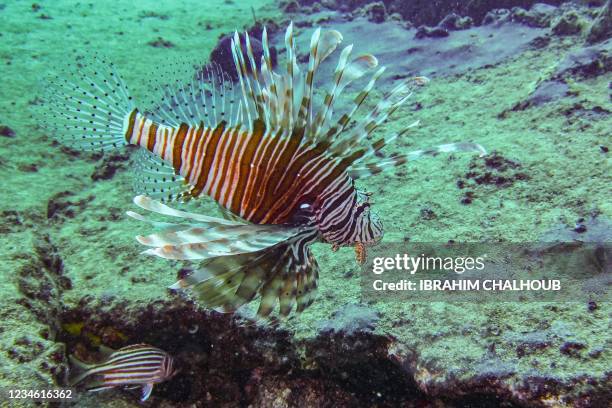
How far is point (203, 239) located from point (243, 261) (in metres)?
0.33

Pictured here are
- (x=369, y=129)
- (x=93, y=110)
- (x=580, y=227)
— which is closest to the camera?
(x=369, y=129)

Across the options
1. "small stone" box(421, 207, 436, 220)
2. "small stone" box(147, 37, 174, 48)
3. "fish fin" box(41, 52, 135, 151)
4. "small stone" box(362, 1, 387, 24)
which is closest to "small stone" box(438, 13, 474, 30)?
"small stone" box(362, 1, 387, 24)

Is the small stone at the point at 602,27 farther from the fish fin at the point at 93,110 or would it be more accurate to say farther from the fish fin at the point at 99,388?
the fish fin at the point at 99,388

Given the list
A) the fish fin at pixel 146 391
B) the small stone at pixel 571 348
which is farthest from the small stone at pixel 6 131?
the small stone at pixel 571 348

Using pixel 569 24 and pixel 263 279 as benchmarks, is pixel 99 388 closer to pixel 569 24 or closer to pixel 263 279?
pixel 263 279

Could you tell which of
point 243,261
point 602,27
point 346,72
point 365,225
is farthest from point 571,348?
point 602,27

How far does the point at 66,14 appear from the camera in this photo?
41.4 ft

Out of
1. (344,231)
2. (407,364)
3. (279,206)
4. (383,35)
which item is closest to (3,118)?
(279,206)

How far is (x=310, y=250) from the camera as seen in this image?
2416 mm

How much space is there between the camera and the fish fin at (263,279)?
82.2 inches

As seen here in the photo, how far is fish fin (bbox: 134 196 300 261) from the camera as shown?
176cm

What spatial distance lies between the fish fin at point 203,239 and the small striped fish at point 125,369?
1.48 m

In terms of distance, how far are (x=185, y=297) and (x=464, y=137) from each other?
346 cm

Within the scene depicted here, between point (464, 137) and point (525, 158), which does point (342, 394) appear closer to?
point (525, 158)
